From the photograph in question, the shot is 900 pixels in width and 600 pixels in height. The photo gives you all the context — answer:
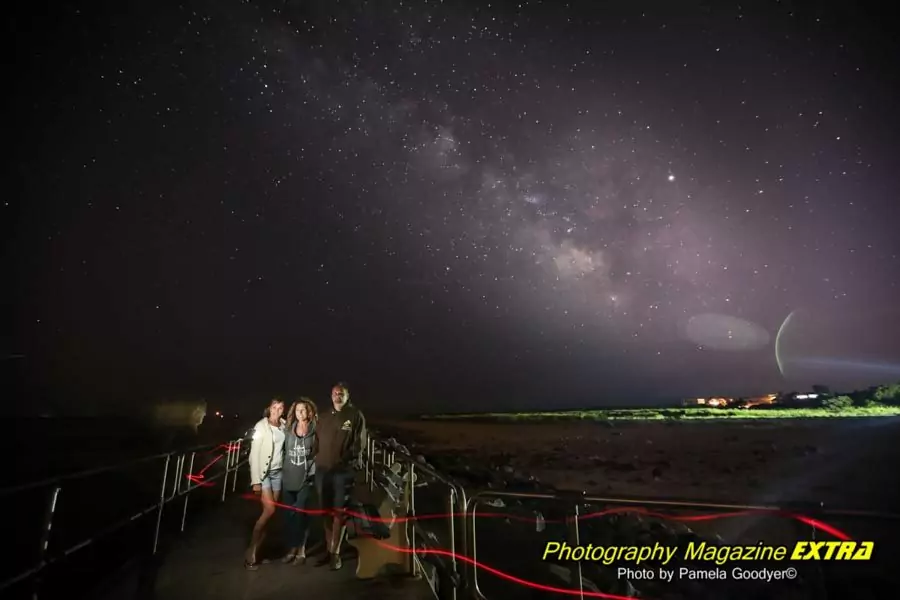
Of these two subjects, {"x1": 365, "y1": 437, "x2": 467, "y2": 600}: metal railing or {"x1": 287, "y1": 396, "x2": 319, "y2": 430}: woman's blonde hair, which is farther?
{"x1": 287, "y1": 396, "x2": 319, "y2": 430}: woman's blonde hair

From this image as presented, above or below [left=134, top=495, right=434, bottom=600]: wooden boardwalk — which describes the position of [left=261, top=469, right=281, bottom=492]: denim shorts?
above

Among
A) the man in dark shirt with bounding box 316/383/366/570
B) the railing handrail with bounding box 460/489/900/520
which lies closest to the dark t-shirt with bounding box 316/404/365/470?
the man in dark shirt with bounding box 316/383/366/570

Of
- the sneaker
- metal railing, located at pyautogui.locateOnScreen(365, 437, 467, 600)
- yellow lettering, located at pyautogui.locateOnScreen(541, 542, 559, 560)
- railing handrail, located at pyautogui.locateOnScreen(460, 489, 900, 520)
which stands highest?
railing handrail, located at pyautogui.locateOnScreen(460, 489, 900, 520)

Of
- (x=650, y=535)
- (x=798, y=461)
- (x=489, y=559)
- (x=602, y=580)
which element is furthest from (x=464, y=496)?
(x=798, y=461)

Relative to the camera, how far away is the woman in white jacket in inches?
221

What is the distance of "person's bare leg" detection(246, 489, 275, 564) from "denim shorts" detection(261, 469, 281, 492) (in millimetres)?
40

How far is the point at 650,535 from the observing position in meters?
11.9

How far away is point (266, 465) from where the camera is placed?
570cm

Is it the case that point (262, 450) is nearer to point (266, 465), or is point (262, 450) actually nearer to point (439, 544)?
point (266, 465)

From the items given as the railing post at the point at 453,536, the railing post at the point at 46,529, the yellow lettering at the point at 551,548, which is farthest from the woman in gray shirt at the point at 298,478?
the yellow lettering at the point at 551,548

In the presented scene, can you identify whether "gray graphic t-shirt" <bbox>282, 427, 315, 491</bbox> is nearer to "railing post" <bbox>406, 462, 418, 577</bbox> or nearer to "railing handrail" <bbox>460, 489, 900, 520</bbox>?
"railing post" <bbox>406, 462, 418, 577</bbox>

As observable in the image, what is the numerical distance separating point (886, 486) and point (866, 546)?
42.9 meters

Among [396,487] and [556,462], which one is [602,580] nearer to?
[396,487]

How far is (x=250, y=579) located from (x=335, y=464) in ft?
4.15
